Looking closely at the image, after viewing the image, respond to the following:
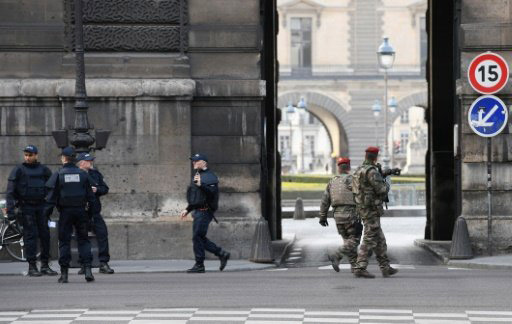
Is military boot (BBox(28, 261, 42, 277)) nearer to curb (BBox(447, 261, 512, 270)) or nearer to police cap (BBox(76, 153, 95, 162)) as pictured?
police cap (BBox(76, 153, 95, 162))

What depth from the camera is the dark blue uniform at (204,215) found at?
69.4 ft

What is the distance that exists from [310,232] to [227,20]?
13935 millimetres

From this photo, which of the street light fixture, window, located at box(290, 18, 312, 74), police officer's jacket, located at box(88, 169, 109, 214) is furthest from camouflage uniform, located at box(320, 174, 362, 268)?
window, located at box(290, 18, 312, 74)

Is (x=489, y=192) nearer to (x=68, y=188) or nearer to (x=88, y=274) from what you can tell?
(x=88, y=274)

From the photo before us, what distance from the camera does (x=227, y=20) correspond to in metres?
23.6

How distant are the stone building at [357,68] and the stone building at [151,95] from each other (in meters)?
69.6

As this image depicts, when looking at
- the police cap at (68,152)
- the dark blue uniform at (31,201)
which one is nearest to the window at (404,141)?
the dark blue uniform at (31,201)

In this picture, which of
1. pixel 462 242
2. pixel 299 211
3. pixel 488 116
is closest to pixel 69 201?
pixel 462 242

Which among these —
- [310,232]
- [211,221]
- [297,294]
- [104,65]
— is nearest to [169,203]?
[211,221]

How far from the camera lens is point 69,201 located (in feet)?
63.7

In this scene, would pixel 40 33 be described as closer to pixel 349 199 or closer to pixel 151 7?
pixel 151 7

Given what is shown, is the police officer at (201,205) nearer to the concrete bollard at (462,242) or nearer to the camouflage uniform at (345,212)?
the camouflage uniform at (345,212)

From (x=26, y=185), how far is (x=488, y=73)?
7.30 meters

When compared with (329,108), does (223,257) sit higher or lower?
lower
